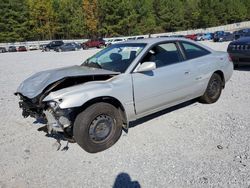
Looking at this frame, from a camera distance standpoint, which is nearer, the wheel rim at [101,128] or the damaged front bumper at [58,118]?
the damaged front bumper at [58,118]

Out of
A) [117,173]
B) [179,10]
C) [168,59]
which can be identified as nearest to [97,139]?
[117,173]

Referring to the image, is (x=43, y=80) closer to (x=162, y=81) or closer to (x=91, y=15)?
(x=162, y=81)

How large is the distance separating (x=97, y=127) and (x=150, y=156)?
2.94 feet

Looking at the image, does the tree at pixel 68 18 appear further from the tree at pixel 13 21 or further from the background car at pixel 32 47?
the background car at pixel 32 47

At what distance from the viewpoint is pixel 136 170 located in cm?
353

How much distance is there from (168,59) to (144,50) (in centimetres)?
59

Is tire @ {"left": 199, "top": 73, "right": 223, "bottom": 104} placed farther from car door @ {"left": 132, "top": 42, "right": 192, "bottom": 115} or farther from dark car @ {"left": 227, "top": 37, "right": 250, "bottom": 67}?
dark car @ {"left": 227, "top": 37, "right": 250, "bottom": 67}

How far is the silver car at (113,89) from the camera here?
12.6 feet

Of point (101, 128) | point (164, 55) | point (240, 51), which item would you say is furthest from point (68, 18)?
point (101, 128)

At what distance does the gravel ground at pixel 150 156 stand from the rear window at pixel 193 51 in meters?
1.17

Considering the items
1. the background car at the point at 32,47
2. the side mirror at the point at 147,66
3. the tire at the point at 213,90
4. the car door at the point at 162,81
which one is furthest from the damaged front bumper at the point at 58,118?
the background car at the point at 32,47

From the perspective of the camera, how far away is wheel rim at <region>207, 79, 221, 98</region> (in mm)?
5807

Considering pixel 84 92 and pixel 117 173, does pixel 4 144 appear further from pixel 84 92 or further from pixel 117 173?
pixel 117 173

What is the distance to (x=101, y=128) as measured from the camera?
407cm
